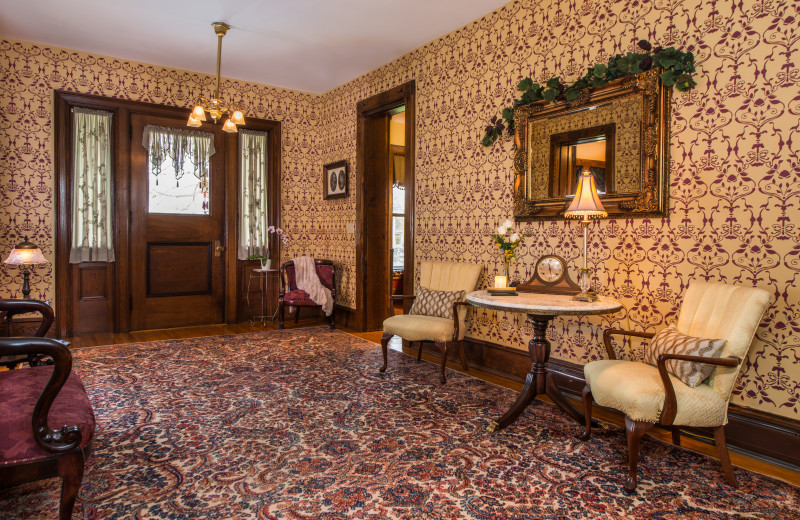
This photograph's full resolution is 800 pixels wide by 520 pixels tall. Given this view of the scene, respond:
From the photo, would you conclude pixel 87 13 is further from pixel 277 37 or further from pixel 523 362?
pixel 523 362

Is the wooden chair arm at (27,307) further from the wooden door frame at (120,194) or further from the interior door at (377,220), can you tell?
the interior door at (377,220)

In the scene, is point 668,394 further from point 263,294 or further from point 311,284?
point 263,294

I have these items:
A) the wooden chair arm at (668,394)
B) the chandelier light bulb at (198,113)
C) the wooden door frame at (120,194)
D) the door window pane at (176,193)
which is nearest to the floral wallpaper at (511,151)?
the wooden door frame at (120,194)

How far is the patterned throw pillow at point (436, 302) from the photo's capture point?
4.02 meters

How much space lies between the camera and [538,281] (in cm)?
359

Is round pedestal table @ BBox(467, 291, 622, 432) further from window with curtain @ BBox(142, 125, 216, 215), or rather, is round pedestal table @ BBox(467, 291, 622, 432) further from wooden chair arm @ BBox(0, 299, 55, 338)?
window with curtain @ BBox(142, 125, 216, 215)

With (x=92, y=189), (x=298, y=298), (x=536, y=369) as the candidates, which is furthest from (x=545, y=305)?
(x=92, y=189)

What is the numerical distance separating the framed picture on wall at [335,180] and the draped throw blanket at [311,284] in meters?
0.96

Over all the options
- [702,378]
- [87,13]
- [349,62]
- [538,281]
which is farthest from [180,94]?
[702,378]

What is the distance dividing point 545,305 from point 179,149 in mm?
4950

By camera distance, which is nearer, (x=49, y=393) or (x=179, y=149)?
(x=49, y=393)

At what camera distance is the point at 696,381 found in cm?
231

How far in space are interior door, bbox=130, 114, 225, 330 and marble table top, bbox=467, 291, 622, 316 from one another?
13.5 ft

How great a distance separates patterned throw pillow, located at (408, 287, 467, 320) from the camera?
4.02m
